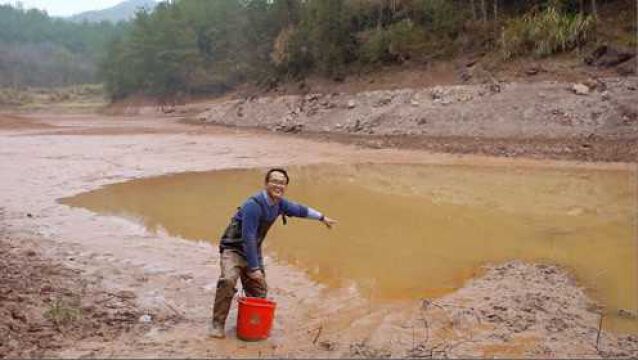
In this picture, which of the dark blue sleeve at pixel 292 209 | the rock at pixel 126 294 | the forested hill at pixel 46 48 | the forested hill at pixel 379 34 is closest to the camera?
the dark blue sleeve at pixel 292 209

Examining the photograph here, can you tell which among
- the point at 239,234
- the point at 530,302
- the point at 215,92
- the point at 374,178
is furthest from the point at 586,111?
the point at 215,92

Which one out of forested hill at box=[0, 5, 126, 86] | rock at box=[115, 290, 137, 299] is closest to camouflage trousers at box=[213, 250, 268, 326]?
rock at box=[115, 290, 137, 299]

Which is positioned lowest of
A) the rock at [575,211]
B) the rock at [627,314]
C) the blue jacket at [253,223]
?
the rock at [575,211]

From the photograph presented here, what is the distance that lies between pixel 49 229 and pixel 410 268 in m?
6.41

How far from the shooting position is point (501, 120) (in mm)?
23031

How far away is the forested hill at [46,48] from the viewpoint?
105875 millimetres

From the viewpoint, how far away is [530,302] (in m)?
6.45

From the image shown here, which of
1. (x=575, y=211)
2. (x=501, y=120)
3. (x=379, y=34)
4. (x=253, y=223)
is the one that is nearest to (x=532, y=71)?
(x=501, y=120)

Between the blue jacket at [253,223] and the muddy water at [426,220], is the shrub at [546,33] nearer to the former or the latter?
the muddy water at [426,220]

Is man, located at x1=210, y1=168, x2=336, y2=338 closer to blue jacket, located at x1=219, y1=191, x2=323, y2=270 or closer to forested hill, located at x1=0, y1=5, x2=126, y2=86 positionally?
blue jacket, located at x1=219, y1=191, x2=323, y2=270

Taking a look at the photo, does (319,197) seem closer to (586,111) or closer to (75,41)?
(586,111)

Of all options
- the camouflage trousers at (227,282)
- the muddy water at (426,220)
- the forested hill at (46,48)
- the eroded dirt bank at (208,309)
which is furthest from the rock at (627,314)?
the forested hill at (46,48)

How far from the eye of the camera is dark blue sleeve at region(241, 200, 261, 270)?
17.2 feet

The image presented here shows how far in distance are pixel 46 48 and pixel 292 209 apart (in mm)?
135807
